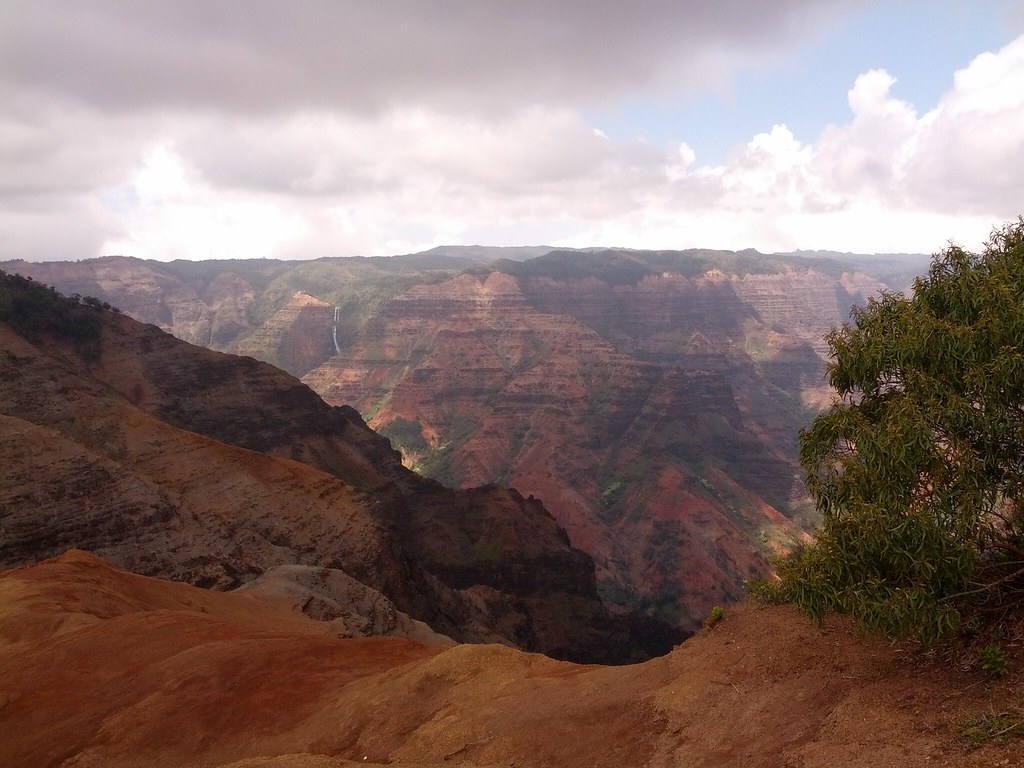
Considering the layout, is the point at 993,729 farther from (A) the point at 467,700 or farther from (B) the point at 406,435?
(B) the point at 406,435

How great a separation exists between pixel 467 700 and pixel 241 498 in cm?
Result: 3757

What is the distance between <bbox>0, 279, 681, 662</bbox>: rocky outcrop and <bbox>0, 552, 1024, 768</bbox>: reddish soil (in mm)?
15429

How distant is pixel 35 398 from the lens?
49.2m

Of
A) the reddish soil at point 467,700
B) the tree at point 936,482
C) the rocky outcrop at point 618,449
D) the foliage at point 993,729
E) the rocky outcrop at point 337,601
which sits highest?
the tree at point 936,482

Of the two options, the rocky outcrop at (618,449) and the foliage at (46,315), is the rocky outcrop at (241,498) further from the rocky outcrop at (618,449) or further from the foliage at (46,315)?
the rocky outcrop at (618,449)

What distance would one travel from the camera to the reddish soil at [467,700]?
32.9 ft

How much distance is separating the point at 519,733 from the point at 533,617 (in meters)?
56.1

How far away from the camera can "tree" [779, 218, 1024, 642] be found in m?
9.50

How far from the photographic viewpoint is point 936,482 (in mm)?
9883

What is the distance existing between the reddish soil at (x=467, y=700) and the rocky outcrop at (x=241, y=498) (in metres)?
15.4

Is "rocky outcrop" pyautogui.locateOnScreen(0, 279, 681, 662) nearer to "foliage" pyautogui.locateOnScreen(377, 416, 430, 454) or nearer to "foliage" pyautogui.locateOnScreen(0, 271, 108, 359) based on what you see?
"foliage" pyautogui.locateOnScreen(0, 271, 108, 359)

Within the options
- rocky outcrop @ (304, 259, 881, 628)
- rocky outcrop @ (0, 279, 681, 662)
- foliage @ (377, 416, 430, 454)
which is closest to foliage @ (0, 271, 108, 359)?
rocky outcrop @ (0, 279, 681, 662)

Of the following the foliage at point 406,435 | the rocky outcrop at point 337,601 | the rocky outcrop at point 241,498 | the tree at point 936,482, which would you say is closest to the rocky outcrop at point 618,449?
the foliage at point 406,435

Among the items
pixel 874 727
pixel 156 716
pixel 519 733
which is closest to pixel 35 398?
pixel 156 716
